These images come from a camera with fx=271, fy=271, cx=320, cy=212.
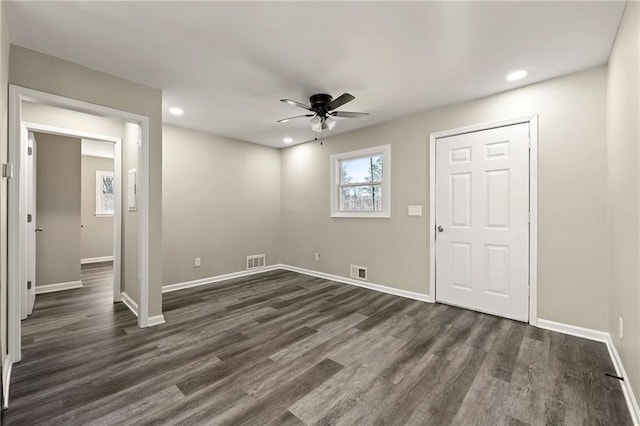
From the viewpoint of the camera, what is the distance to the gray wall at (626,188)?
1.57 meters

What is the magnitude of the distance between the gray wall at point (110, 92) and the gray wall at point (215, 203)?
1.30 metres

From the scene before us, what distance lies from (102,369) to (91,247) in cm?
575

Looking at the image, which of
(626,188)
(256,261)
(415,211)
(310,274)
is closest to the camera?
(626,188)

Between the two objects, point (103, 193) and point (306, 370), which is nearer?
point (306, 370)

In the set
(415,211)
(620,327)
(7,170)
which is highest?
(7,170)

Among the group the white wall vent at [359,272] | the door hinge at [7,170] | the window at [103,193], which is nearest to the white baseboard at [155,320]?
the door hinge at [7,170]

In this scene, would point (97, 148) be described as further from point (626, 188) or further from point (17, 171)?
point (626, 188)

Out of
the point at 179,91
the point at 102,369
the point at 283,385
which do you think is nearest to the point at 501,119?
the point at 283,385

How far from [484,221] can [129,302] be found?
4447 mm

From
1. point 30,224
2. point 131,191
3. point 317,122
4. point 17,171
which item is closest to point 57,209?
point 30,224

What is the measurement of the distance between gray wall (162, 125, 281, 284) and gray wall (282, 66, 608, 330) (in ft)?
6.27

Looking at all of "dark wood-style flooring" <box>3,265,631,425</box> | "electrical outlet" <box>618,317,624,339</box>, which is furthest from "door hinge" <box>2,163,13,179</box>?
"electrical outlet" <box>618,317,624,339</box>

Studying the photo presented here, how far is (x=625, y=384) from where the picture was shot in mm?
1825

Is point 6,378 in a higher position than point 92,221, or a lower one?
lower
